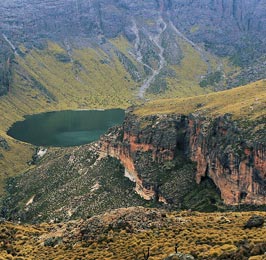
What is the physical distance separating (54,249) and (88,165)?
4255 inches

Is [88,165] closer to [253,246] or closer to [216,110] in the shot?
[216,110]

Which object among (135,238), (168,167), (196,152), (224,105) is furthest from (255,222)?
(224,105)

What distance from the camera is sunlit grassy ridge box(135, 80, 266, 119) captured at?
126875 millimetres

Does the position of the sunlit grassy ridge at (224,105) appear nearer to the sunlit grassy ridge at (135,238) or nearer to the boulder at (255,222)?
the sunlit grassy ridge at (135,238)

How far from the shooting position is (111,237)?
210 feet

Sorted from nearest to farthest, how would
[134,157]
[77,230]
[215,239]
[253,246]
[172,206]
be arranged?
[253,246]
[215,239]
[77,230]
[172,206]
[134,157]

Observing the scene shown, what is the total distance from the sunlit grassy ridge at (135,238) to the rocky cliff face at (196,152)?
139ft

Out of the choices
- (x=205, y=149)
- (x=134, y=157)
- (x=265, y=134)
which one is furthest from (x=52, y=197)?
(x=265, y=134)

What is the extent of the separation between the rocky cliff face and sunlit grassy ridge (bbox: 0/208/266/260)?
4231 centimetres

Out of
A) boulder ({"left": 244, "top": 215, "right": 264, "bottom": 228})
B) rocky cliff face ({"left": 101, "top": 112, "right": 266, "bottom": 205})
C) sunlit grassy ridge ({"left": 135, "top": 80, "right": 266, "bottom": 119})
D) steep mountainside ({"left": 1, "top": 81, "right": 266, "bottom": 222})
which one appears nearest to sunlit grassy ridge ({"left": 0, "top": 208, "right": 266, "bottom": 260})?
boulder ({"left": 244, "top": 215, "right": 264, "bottom": 228})

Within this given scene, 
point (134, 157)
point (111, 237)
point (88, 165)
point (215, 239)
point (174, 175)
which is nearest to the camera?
point (215, 239)

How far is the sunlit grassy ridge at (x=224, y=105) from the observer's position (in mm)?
126875

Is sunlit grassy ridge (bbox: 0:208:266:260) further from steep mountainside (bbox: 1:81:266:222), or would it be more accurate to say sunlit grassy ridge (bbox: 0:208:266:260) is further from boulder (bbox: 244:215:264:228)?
steep mountainside (bbox: 1:81:266:222)

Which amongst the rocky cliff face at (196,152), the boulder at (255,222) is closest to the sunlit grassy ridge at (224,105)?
the rocky cliff face at (196,152)
